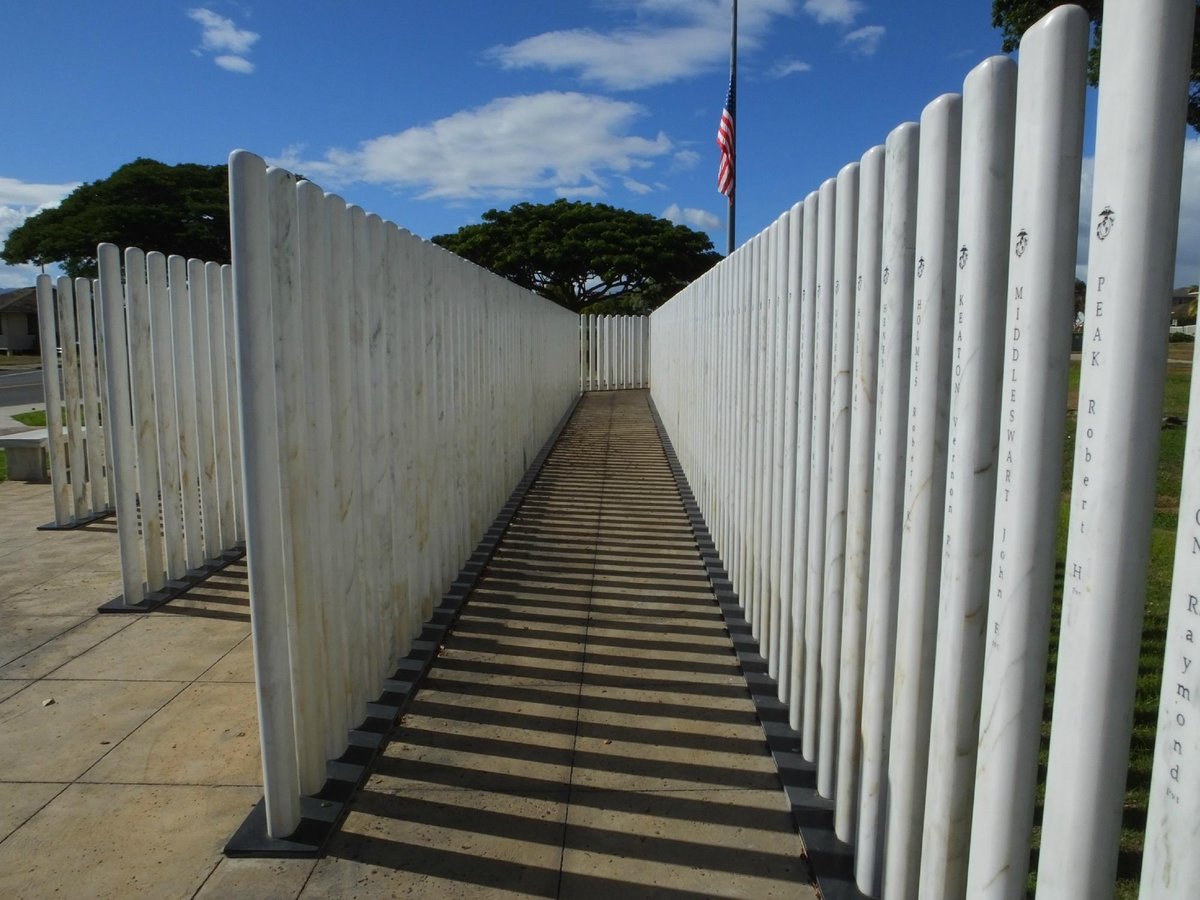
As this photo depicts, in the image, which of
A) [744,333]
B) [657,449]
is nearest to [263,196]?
[744,333]

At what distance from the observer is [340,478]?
333 centimetres

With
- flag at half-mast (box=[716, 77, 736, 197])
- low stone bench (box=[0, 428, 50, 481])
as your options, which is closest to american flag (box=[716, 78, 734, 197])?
flag at half-mast (box=[716, 77, 736, 197])

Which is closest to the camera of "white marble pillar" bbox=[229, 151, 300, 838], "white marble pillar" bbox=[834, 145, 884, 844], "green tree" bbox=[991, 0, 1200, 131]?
"white marble pillar" bbox=[834, 145, 884, 844]

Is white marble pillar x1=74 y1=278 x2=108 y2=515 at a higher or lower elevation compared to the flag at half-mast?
lower

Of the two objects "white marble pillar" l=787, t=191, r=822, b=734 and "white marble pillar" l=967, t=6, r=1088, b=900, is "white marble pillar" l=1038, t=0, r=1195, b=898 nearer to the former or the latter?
"white marble pillar" l=967, t=6, r=1088, b=900

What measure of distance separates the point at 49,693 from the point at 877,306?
399 cm

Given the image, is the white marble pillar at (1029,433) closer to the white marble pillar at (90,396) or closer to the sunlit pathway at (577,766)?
the sunlit pathway at (577,766)

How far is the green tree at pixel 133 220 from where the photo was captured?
47.2 m

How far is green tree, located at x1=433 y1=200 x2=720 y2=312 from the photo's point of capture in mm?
39062

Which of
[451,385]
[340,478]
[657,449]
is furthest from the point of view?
[657,449]

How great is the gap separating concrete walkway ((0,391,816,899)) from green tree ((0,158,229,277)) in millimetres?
47691

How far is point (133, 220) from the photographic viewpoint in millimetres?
47375

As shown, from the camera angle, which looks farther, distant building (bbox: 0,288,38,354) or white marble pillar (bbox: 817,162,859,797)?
distant building (bbox: 0,288,38,354)

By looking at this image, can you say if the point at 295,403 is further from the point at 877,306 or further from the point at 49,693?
the point at 49,693
